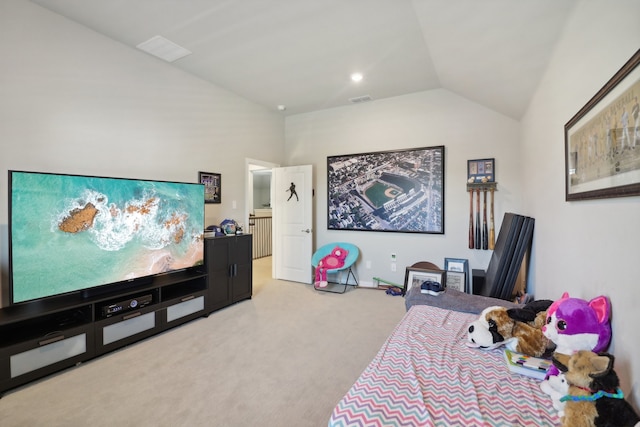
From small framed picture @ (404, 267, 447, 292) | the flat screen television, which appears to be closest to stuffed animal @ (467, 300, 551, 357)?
small framed picture @ (404, 267, 447, 292)

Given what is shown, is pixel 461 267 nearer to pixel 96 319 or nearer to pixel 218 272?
pixel 218 272

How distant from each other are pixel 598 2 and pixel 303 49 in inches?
90.1

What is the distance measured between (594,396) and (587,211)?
0.87m

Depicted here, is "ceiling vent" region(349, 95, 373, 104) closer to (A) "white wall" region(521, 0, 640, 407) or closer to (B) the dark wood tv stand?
(A) "white wall" region(521, 0, 640, 407)

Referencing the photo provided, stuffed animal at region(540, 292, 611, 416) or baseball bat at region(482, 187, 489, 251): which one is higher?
baseball bat at region(482, 187, 489, 251)

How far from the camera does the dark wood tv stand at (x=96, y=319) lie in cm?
Answer: 198

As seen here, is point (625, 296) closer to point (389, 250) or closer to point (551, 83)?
point (551, 83)

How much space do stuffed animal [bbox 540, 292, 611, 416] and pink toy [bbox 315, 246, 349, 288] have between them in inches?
131

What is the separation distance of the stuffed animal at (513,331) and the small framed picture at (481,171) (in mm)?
2482

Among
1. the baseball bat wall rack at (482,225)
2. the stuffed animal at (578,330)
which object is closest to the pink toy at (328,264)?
the baseball bat wall rack at (482,225)

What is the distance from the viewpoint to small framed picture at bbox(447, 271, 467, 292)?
3.67m

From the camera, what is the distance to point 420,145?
162 inches

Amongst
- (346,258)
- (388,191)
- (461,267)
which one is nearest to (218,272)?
(346,258)

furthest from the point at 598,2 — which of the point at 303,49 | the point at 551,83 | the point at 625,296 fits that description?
the point at 303,49
